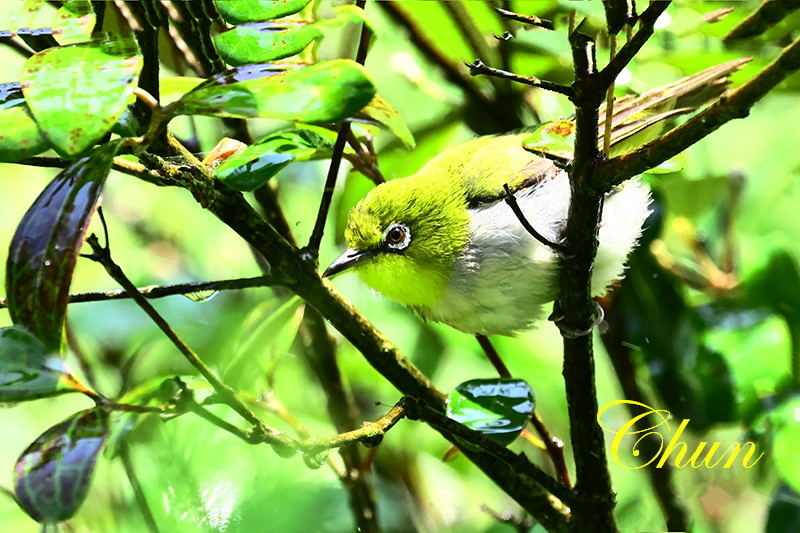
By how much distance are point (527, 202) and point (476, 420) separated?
0.64 metres

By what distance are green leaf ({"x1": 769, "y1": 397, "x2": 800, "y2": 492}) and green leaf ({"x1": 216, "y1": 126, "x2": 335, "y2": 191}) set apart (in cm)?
98

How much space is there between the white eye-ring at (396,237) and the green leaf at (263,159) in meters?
0.65

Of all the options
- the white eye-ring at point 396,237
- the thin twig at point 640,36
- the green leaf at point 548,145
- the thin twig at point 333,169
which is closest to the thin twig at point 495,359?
the white eye-ring at point 396,237

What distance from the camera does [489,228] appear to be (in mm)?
1629

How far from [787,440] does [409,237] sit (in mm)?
835

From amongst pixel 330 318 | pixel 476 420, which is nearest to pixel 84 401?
pixel 330 318

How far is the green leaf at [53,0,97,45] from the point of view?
79cm

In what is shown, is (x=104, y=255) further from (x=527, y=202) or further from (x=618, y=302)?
(x=618, y=302)

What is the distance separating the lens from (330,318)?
114cm

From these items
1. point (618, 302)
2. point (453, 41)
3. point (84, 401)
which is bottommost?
point (84, 401)

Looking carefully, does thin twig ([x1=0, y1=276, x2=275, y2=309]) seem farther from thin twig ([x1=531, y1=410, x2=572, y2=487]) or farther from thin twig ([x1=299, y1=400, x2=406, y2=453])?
thin twig ([x1=531, y1=410, x2=572, y2=487])

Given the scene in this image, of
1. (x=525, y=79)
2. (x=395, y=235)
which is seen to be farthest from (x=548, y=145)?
(x=395, y=235)

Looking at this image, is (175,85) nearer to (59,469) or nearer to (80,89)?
(80,89)

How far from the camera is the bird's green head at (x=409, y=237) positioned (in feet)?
5.55
